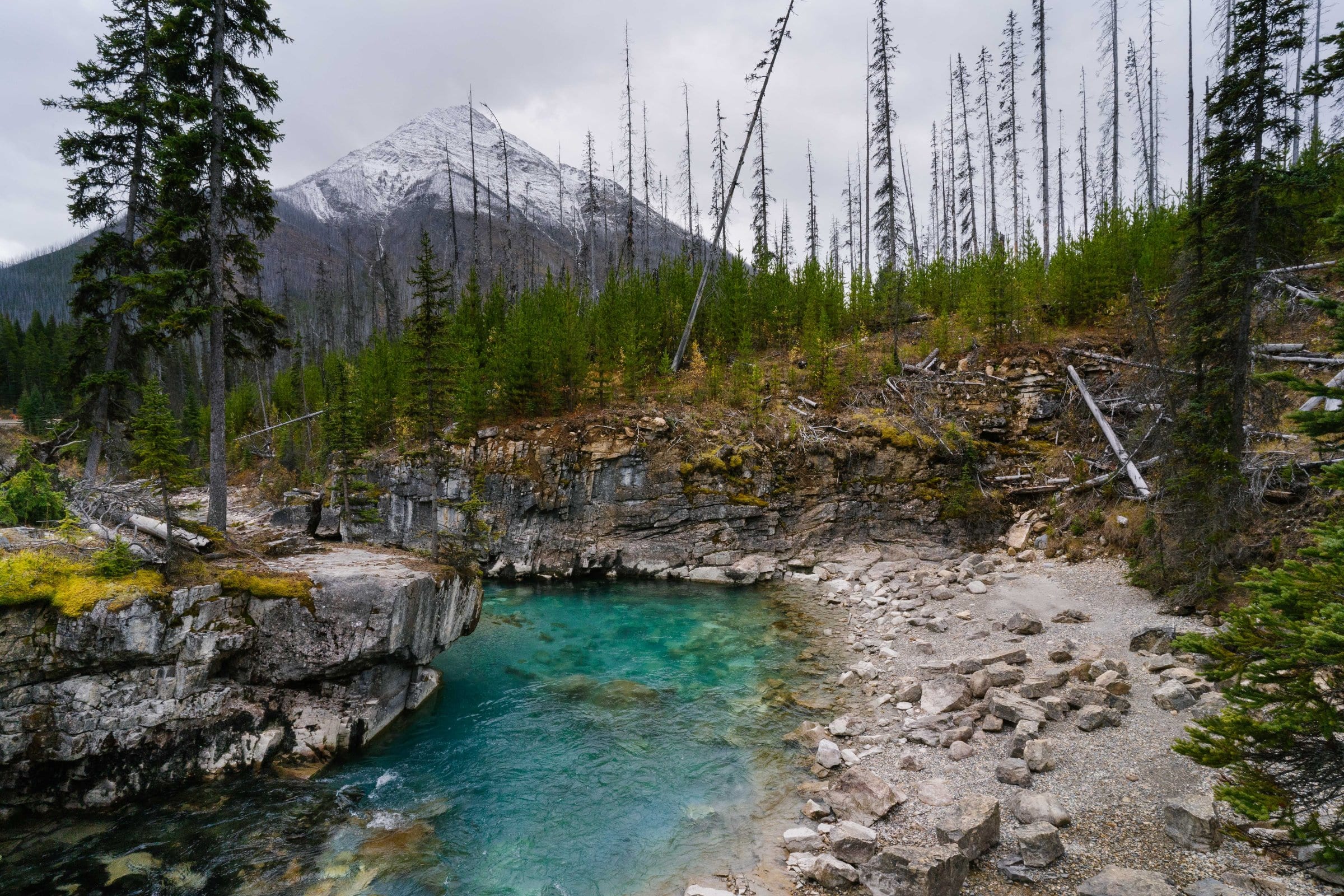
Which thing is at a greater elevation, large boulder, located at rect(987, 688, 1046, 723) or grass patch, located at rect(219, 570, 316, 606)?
grass patch, located at rect(219, 570, 316, 606)

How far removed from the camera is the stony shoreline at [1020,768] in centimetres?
572

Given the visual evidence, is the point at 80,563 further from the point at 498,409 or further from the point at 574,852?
the point at 498,409

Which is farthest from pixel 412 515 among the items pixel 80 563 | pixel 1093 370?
pixel 1093 370

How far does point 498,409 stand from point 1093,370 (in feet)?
84.5

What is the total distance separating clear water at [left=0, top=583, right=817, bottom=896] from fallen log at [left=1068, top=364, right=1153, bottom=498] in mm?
10818

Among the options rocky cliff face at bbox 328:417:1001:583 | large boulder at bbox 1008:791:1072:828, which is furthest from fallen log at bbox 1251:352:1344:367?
large boulder at bbox 1008:791:1072:828

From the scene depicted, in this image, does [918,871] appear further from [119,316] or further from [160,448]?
[119,316]

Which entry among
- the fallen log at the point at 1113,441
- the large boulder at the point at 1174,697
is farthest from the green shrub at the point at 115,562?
the fallen log at the point at 1113,441

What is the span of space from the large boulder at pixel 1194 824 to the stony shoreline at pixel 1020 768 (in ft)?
0.05

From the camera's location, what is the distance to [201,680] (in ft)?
31.1

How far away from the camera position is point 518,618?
1802 centimetres

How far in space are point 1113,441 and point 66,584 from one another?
25961mm

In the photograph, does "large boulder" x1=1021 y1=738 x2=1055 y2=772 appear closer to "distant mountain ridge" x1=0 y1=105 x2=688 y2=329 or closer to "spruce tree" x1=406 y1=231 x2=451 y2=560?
"spruce tree" x1=406 y1=231 x2=451 y2=560

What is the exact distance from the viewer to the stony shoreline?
5.72 metres
